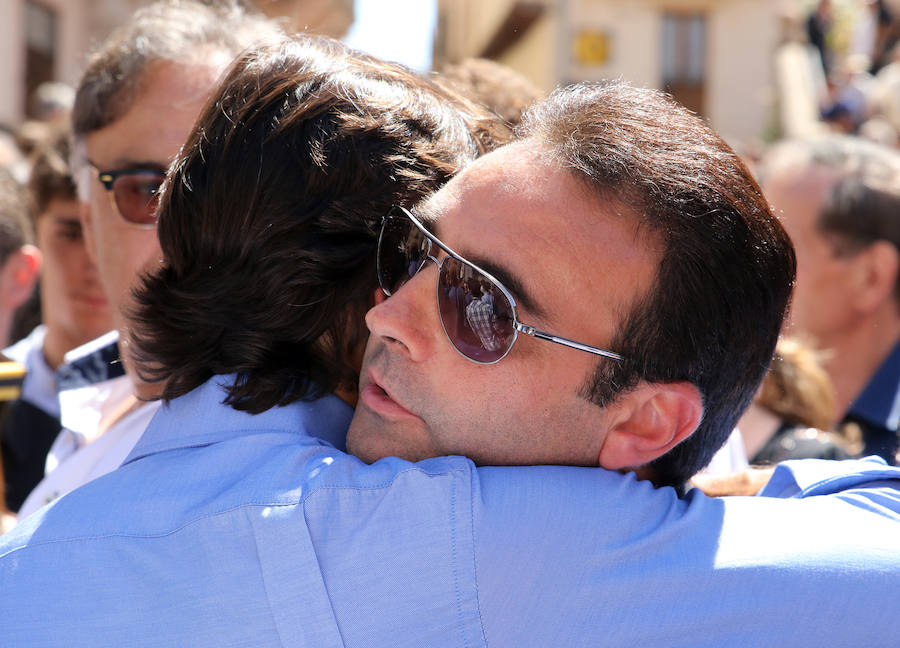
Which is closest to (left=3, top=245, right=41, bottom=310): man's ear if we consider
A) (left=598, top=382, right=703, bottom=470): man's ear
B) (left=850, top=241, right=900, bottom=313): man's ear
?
(left=598, top=382, right=703, bottom=470): man's ear

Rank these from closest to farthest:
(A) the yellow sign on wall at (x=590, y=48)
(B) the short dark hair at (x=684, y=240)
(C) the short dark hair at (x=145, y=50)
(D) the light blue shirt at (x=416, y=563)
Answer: (D) the light blue shirt at (x=416, y=563)
(B) the short dark hair at (x=684, y=240)
(C) the short dark hair at (x=145, y=50)
(A) the yellow sign on wall at (x=590, y=48)

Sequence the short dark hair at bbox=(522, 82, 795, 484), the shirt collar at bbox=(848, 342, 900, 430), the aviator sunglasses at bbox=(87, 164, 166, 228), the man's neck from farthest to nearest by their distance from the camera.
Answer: the man's neck → the shirt collar at bbox=(848, 342, 900, 430) → the aviator sunglasses at bbox=(87, 164, 166, 228) → the short dark hair at bbox=(522, 82, 795, 484)

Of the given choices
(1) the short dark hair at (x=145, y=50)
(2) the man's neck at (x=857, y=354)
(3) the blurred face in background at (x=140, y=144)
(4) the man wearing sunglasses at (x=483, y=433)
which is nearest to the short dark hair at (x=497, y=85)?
(1) the short dark hair at (x=145, y=50)

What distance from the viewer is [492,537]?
49.3 inches

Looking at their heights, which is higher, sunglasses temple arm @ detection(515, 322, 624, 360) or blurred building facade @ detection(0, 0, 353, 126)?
sunglasses temple arm @ detection(515, 322, 624, 360)

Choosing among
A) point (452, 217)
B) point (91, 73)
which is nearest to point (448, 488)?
point (452, 217)

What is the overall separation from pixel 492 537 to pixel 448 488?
0.29ft

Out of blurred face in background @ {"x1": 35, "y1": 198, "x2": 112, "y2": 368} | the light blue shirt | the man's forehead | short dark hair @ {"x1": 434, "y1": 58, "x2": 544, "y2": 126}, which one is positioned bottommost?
blurred face in background @ {"x1": 35, "y1": 198, "x2": 112, "y2": 368}

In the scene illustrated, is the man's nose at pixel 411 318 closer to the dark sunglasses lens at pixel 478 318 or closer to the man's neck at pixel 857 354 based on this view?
the dark sunglasses lens at pixel 478 318

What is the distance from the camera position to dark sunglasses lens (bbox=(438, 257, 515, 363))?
146cm

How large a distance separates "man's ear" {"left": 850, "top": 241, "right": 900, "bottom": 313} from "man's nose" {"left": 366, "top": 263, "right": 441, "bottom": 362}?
9.87 ft

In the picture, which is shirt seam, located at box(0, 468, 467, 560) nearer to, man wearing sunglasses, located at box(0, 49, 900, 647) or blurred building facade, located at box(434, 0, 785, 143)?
man wearing sunglasses, located at box(0, 49, 900, 647)

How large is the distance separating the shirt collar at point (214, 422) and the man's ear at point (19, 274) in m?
2.43

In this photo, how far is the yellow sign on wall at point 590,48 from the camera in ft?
66.1
